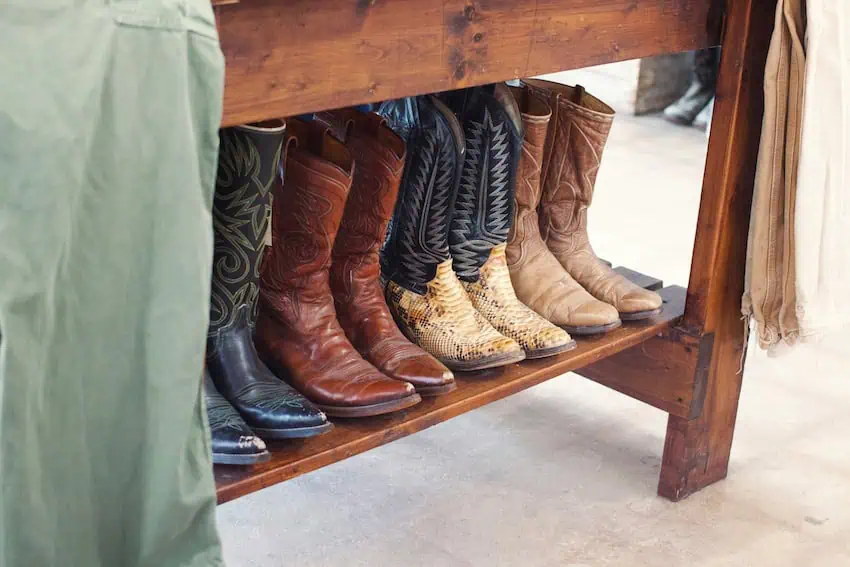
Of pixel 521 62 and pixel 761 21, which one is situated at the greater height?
pixel 761 21

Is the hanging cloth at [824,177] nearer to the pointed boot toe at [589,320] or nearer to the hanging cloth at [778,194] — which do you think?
the hanging cloth at [778,194]

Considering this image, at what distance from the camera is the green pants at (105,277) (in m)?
0.96

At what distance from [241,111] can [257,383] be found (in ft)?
1.41

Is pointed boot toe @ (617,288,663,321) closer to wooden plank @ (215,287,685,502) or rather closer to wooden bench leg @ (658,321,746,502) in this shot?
wooden plank @ (215,287,685,502)

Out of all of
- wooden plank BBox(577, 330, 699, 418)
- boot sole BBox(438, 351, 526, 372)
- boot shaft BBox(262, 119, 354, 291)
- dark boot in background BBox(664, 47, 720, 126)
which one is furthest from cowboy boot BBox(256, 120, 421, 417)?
dark boot in background BBox(664, 47, 720, 126)

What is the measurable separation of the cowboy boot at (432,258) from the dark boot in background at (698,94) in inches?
137

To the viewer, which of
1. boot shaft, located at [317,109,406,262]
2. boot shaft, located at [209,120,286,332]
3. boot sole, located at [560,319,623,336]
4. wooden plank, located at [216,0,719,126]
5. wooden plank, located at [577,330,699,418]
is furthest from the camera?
wooden plank, located at [577,330,699,418]

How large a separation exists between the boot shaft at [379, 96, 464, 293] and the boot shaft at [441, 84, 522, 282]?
0.05m

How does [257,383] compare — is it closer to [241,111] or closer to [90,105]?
[241,111]

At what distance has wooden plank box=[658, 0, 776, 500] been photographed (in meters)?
1.83

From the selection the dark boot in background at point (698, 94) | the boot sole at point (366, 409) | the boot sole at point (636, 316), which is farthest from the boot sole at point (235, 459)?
the dark boot in background at point (698, 94)

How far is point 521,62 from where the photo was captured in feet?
4.90

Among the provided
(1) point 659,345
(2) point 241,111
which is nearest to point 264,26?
(2) point 241,111

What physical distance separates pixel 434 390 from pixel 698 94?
3.80 m
